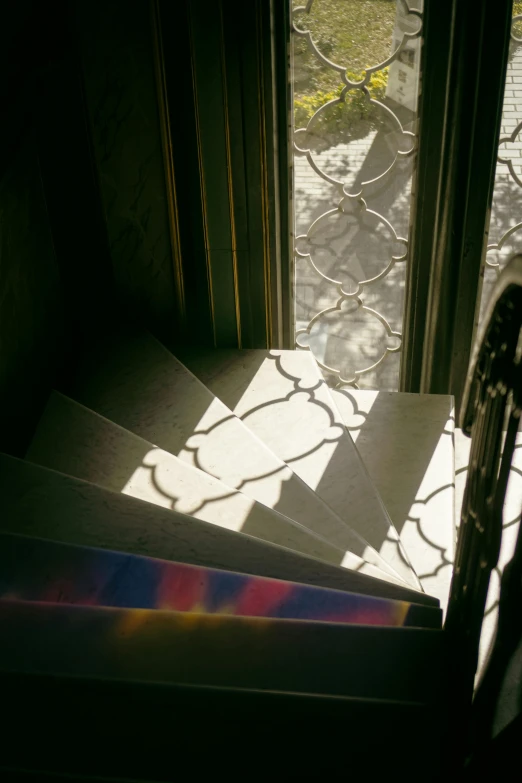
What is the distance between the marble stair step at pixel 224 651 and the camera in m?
1.46

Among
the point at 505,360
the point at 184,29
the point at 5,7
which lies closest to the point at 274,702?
the point at 505,360

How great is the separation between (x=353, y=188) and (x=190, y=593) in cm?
211

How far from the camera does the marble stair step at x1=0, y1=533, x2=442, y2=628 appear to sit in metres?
1.70

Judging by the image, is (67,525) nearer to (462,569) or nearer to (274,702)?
(274,702)

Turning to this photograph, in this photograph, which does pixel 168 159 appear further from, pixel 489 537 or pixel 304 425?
pixel 489 537

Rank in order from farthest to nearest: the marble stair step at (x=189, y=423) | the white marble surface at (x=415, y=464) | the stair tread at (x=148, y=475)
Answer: the white marble surface at (x=415, y=464) → the marble stair step at (x=189, y=423) → the stair tread at (x=148, y=475)

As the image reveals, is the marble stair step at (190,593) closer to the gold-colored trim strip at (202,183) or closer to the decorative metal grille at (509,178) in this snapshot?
the decorative metal grille at (509,178)

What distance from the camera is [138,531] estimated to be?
2041 mm

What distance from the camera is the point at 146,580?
1735 mm

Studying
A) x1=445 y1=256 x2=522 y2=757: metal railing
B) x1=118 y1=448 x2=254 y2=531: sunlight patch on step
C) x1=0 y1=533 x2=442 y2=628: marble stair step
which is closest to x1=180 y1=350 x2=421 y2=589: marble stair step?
x1=118 y1=448 x2=254 y2=531: sunlight patch on step

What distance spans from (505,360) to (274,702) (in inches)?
32.5

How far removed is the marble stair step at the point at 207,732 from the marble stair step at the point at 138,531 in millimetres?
529

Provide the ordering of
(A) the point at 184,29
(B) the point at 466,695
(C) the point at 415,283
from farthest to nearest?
(C) the point at 415,283
(A) the point at 184,29
(B) the point at 466,695

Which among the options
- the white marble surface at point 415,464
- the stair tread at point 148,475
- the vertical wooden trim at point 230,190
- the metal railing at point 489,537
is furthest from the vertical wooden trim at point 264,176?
the metal railing at point 489,537
